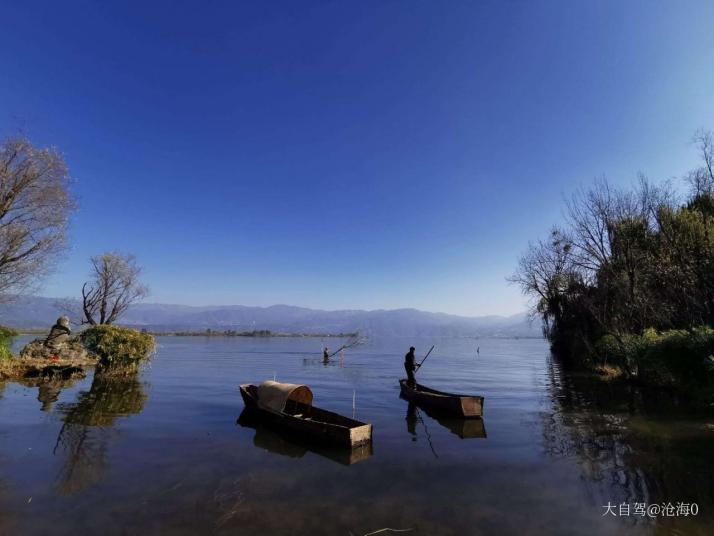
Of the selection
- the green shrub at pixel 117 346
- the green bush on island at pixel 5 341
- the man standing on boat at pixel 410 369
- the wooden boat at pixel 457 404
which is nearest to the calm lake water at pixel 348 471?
the wooden boat at pixel 457 404

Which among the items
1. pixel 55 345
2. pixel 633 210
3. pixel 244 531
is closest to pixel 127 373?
pixel 55 345

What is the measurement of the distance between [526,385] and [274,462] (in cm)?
2493

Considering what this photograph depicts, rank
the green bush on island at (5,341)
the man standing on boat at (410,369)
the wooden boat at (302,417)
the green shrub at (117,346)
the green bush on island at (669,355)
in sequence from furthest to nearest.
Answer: the green shrub at (117,346) → the green bush on island at (5,341) → the man standing on boat at (410,369) → the green bush on island at (669,355) → the wooden boat at (302,417)

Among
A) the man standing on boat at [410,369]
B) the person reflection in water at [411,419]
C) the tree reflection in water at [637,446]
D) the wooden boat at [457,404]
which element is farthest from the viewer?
the man standing on boat at [410,369]

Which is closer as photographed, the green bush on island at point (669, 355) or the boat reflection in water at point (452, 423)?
the boat reflection in water at point (452, 423)

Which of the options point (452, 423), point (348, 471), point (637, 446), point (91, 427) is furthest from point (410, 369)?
point (91, 427)

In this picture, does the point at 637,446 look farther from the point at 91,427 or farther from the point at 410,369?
the point at 91,427

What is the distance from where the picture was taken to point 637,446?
13.9 metres

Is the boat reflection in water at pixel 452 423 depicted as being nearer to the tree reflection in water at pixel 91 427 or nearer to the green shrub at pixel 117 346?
the tree reflection in water at pixel 91 427

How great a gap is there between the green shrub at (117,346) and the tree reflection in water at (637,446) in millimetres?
26428

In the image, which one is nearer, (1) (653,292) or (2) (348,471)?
(2) (348,471)

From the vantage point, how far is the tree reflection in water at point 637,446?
32.5 ft

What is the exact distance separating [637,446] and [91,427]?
66.3 feet

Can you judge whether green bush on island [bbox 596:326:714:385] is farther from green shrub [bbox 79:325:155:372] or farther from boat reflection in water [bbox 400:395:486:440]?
green shrub [bbox 79:325:155:372]
